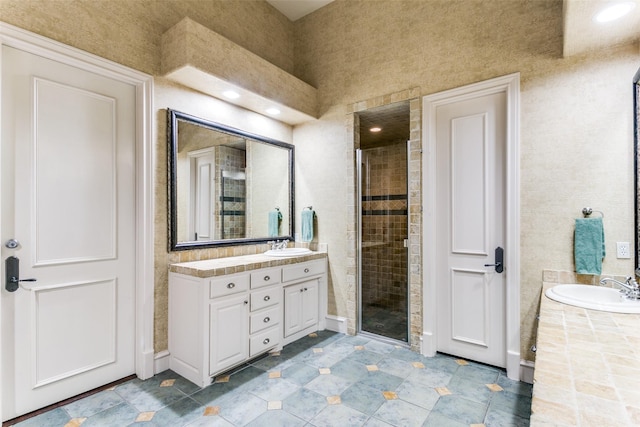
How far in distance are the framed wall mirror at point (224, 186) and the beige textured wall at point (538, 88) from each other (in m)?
1.33

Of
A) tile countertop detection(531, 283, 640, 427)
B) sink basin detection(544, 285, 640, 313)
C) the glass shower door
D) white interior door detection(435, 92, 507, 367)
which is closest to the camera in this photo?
tile countertop detection(531, 283, 640, 427)

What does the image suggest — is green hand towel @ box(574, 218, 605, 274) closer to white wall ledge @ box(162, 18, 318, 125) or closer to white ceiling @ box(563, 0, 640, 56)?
white ceiling @ box(563, 0, 640, 56)

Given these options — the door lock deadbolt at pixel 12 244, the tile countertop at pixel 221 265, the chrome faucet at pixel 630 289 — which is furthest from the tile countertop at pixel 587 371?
the door lock deadbolt at pixel 12 244

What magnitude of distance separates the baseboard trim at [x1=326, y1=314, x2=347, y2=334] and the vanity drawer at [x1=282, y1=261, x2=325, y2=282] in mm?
526

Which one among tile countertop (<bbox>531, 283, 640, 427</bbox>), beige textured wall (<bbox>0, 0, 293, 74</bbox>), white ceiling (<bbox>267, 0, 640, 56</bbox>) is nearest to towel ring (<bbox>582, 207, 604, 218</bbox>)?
tile countertop (<bbox>531, 283, 640, 427</bbox>)

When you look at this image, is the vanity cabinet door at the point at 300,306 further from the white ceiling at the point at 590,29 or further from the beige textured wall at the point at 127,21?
the white ceiling at the point at 590,29

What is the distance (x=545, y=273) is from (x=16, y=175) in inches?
143

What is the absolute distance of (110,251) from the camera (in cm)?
232

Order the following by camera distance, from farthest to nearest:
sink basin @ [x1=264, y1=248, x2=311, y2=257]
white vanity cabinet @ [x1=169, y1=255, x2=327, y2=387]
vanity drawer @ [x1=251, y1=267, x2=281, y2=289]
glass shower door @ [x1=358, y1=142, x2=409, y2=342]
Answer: glass shower door @ [x1=358, y1=142, x2=409, y2=342], sink basin @ [x1=264, y1=248, x2=311, y2=257], vanity drawer @ [x1=251, y1=267, x2=281, y2=289], white vanity cabinet @ [x1=169, y1=255, x2=327, y2=387]

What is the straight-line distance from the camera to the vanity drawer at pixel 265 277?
265 cm

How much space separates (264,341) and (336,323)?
95cm

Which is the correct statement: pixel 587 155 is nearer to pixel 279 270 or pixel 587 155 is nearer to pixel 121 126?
pixel 279 270

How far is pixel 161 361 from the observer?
2.50 m

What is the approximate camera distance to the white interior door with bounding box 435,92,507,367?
2547mm
